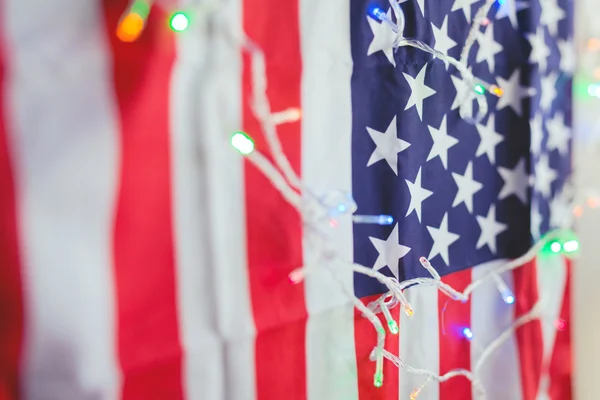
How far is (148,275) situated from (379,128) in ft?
1.31

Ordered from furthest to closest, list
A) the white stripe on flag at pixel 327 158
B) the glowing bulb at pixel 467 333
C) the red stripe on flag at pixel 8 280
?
the glowing bulb at pixel 467 333
the white stripe on flag at pixel 327 158
the red stripe on flag at pixel 8 280

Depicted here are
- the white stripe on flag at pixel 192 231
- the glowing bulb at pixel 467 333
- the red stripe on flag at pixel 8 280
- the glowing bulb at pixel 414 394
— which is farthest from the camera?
the glowing bulb at pixel 467 333

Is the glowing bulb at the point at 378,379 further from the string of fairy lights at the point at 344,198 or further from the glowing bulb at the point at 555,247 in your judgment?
the glowing bulb at the point at 555,247

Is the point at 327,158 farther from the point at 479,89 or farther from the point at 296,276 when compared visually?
the point at 479,89

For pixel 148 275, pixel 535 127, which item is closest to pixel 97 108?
pixel 148 275

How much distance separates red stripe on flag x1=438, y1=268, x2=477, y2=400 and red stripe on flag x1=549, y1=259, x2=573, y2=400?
A: 0.87 ft

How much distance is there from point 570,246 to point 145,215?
2.98ft

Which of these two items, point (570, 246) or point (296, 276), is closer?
point (296, 276)

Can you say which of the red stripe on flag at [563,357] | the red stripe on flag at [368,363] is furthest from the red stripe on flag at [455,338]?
the red stripe on flag at [563,357]

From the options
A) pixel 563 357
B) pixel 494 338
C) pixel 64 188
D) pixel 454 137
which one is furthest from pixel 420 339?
pixel 64 188

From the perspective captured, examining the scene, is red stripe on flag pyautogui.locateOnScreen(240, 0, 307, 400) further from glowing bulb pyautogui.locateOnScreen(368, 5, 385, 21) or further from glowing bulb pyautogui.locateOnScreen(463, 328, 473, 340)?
glowing bulb pyautogui.locateOnScreen(463, 328, 473, 340)

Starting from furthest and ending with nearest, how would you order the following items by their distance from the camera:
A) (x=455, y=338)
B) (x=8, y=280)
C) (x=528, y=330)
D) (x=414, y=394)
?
(x=528, y=330) → (x=455, y=338) → (x=414, y=394) → (x=8, y=280)

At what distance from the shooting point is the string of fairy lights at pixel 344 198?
0.63 meters

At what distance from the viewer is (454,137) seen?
90 cm
